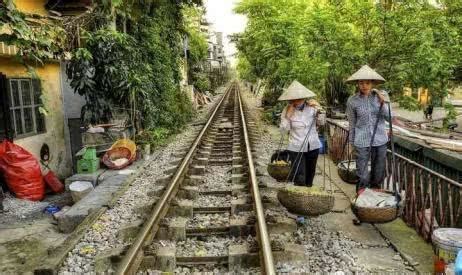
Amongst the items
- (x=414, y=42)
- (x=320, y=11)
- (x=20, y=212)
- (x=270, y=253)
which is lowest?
(x=20, y=212)

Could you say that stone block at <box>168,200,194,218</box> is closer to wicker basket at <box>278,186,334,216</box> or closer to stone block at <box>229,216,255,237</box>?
stone block at <box>229,216,255,237</box>

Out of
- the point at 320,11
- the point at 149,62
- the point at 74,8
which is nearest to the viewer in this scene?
the point at 320,11

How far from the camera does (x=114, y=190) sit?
8.10 metres

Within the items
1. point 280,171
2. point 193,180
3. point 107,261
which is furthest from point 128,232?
point 193,180

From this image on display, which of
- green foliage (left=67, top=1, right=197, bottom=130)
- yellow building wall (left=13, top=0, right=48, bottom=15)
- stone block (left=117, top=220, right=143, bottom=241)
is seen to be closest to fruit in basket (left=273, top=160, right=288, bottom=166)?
stone block (left=117, top=220, right=143, bottom=241)

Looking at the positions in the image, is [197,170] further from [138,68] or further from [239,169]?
[138,68]

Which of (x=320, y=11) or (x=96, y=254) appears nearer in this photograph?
(x=96, y=254)

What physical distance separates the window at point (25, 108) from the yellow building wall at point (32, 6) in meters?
1.68

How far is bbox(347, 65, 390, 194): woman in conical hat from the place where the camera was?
568 centimetres

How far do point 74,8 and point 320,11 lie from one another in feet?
21.7

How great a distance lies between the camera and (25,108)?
10359 millimetres

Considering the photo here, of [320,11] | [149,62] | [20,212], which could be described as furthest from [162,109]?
[20,212]

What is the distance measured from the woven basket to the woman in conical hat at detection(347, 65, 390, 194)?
0.72 m

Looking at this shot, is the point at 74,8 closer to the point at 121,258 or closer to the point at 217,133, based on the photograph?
the point at 217,133
